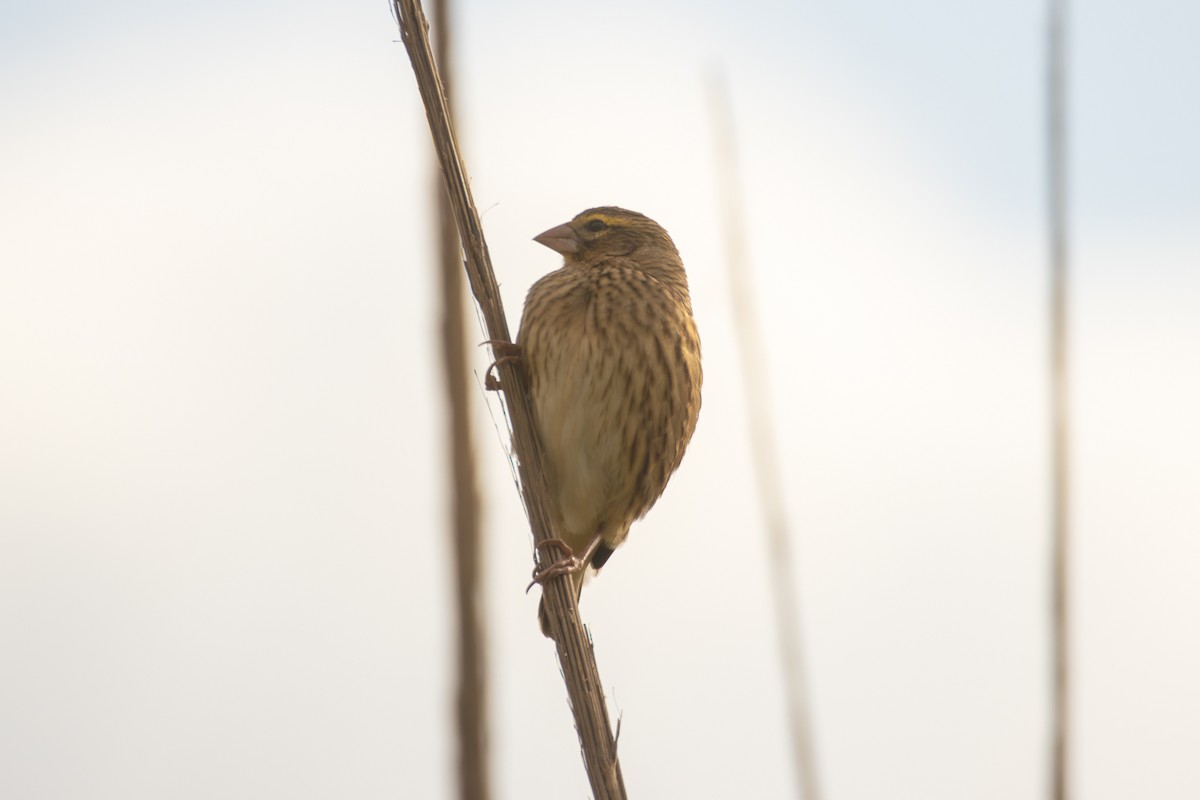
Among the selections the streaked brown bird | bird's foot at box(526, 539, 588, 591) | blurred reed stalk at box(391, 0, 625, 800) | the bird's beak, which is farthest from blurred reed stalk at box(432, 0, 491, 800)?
the bird's beak

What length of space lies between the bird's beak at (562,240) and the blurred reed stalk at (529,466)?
53.6 inches

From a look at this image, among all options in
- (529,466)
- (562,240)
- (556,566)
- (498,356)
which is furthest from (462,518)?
(562,240)

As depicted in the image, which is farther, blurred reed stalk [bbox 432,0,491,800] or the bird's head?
the bird's head

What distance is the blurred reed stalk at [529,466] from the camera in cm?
244

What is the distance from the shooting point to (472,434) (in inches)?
87.9

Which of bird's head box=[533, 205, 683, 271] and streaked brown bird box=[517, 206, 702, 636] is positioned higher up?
bird's head box=[533, 205, 683, 271]

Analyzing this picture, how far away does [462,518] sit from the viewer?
217 centimetres

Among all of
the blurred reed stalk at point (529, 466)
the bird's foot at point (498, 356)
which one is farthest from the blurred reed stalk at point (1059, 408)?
the bird's foot at point (498, 356)

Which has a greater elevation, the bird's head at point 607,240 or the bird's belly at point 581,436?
the bird's head at point 607,240

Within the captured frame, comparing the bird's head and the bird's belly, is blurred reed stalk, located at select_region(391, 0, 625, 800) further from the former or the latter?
the bird's head

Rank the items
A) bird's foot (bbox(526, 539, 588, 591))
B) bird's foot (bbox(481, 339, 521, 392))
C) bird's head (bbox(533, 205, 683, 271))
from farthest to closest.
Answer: bird's head (bbox(533, 205, 683, 271)) < bird's foot (bbox(481, 339, 521, 392)) < bird's foot (bbox(526, 539, 588, 591))

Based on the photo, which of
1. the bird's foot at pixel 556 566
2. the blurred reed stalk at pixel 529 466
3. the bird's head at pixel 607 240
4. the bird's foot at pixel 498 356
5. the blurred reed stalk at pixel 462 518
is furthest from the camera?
the bird's head at pixel 607 240

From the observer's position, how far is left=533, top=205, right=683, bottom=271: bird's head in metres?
4.25

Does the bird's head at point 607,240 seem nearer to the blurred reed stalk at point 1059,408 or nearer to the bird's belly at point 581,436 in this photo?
the bird's belly at point 581,436
